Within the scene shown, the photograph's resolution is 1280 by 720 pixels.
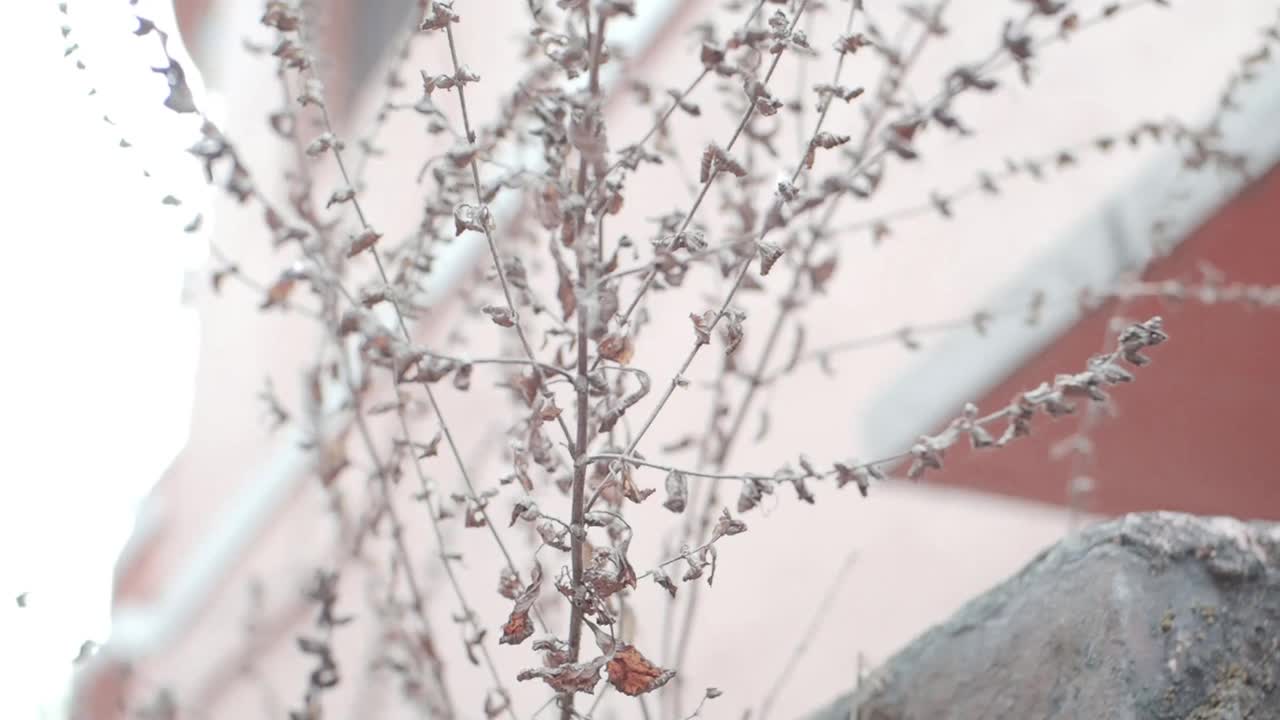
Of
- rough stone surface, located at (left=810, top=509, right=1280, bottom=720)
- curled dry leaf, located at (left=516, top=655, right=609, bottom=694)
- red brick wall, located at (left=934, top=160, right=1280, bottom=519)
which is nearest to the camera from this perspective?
Answer: curled dry leaf, located at (left=516, top=655, right=609, bottom=694)

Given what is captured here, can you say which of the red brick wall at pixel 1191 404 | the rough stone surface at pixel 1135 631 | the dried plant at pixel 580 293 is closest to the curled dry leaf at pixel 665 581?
the dried plant at pixel 580 293

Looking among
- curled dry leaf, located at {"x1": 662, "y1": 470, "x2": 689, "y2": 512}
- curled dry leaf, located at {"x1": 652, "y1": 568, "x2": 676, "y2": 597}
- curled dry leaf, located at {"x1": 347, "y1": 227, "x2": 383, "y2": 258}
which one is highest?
curled dry leaf, located at {"x1": 347, "y1": 227, "x2": 383, "y2": 258}

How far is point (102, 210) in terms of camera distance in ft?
5.87

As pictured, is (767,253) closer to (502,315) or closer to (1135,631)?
(502,315)

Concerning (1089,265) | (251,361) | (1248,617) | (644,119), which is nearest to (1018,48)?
(1248,617)

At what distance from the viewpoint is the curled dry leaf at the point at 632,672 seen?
1.79 feet

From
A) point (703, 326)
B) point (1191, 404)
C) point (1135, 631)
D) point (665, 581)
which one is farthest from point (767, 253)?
point (1191, 404)

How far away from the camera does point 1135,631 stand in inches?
30.0

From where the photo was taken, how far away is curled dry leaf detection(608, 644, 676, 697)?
0.55 meters

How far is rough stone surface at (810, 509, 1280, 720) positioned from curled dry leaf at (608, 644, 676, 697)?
33 centimetres

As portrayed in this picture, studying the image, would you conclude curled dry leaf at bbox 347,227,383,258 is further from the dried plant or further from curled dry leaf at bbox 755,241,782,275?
curled dry leaf at bbox 755,241,782,275

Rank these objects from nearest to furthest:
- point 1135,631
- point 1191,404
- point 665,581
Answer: point 665,581, point 1135,631, point 1191,404

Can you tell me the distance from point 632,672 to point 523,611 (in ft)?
0.17

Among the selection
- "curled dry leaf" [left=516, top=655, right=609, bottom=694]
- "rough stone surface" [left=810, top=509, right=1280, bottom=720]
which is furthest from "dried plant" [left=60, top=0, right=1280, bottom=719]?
"rough stone surface" [left=810, top=509, right=1280, bottom=720]
